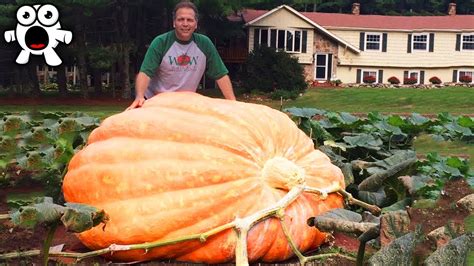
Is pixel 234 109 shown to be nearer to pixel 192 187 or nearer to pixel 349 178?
pixel 192 187

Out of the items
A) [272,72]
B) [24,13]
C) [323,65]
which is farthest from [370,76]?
[24,13]

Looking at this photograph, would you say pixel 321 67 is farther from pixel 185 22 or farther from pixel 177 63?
pixel 185 22

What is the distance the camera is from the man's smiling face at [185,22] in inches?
173

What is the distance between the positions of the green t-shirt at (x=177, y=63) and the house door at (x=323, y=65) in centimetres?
3454

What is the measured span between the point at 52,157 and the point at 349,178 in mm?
1690

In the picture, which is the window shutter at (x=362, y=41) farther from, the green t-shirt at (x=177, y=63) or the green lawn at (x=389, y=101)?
the green t-shirt at (x=177, y=63)

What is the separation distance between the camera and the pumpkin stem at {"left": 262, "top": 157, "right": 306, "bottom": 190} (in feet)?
11.4

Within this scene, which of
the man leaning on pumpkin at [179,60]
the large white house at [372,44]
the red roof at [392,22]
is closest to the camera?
the man leaning on pumpkin at [179,60]

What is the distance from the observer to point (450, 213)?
2.76 meters

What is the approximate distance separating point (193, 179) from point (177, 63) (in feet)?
4.51

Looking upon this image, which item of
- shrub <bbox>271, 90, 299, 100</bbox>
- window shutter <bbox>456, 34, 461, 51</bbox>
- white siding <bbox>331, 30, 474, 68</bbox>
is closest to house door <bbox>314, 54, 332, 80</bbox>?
white siding <bbox>331, 30, 474, 68</bbox>

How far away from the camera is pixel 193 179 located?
3.35 meters

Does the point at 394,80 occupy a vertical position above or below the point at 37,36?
below

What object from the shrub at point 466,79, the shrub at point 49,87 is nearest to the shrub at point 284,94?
the shrub at point 49,87
